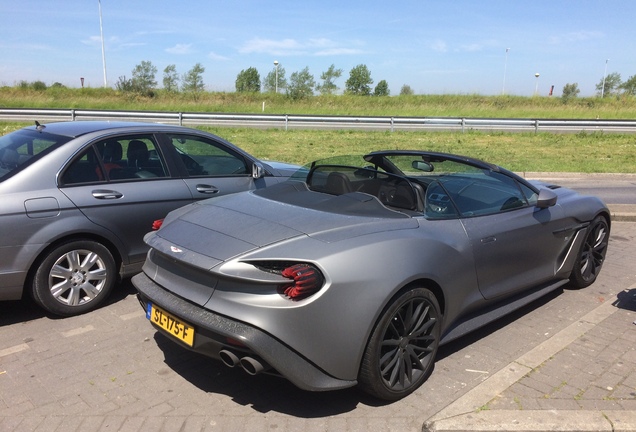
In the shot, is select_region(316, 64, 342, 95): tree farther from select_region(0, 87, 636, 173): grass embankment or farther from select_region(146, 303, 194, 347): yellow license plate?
select_region(146, 303, 194, 347): yellow license plate

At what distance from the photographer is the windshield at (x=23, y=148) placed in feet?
14.5

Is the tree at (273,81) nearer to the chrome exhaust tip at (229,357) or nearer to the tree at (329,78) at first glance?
the tree at (329,78)

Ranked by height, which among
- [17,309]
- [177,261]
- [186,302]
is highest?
[177,261]

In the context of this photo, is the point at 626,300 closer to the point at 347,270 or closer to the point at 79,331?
the point at 347,270

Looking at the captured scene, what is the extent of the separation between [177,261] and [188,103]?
118 feet

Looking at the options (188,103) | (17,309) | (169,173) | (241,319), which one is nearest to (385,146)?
(169,173)

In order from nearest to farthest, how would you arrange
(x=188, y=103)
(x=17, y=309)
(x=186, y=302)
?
(x=186, y=302) → (x=17, y=309) → (x=188, y=103)

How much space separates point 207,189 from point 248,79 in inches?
2655

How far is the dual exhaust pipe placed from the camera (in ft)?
9.35

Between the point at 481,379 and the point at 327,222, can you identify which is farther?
the point at 481,379

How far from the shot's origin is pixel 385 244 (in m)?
3.26

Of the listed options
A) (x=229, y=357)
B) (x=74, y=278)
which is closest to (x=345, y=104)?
(x=74, y=278)

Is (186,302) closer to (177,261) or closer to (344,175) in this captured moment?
(177,261)

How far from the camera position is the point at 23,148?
15.5ft
